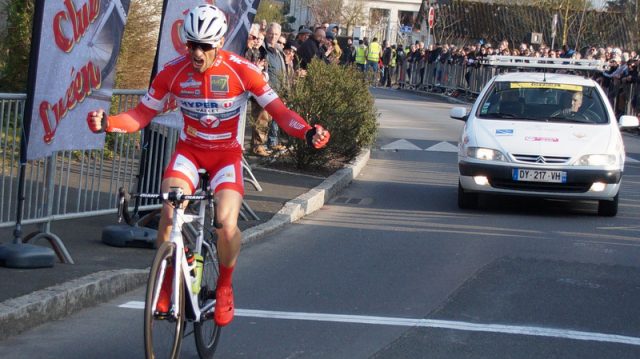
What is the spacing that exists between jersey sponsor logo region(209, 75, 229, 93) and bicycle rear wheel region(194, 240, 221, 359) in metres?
0.89

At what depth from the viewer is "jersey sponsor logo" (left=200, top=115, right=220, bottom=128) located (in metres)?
6.55

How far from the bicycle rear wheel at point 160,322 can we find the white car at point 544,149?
781 centimetres

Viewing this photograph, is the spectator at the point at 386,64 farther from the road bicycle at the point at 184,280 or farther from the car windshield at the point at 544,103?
the road bicycle at the point at 184,280

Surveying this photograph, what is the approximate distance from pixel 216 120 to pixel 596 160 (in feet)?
24.9

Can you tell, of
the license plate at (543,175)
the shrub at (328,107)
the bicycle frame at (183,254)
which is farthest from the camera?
the shrub at (328,107)

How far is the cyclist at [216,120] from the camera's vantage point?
6332 mm

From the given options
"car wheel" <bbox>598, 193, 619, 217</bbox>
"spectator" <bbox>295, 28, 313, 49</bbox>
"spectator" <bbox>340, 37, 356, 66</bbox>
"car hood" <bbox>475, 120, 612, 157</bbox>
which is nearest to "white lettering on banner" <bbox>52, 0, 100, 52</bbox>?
"car hood" <bbox>475, 120, 612, 157</bbox>

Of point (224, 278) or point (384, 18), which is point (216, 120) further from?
point (384, 18)

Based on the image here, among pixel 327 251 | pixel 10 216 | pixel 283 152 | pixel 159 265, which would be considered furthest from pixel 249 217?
pixel 159 265

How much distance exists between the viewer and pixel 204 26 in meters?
6.20

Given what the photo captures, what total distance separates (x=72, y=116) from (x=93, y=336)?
2450 millimetres

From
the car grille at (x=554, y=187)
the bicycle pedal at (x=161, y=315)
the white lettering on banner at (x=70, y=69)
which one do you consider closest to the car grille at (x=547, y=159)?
the car grille at (x=554, y=187)

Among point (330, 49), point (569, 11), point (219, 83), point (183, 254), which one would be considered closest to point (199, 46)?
point (219, 83)

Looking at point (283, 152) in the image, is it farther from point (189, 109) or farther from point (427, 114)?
point (427, 114)
